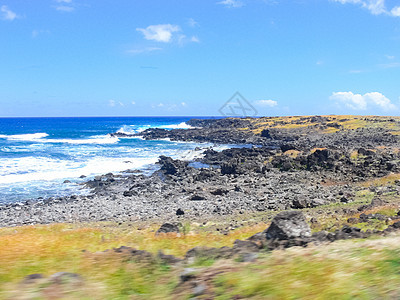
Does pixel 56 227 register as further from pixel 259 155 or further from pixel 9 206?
pixel 259 155

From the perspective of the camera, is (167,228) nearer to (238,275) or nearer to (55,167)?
(238,275)

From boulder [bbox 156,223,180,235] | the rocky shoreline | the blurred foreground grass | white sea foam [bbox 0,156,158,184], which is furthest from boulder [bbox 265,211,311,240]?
white sea foam [bbox 0,156,158,184]

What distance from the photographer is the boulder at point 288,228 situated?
859 centimetres

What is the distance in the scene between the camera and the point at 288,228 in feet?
28.6

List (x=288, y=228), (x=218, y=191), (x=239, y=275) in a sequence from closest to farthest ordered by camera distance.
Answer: (x=239, y=275) → (x=288, y=228) → (x=218, y=191)

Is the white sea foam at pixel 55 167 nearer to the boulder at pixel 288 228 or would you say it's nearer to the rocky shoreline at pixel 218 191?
the rocky shoreline at pixel 218 191

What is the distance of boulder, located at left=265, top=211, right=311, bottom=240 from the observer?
28.2ft

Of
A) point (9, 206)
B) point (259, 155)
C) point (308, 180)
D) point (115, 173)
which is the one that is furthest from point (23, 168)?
point (308, 180)

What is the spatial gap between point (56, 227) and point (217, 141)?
6053cm

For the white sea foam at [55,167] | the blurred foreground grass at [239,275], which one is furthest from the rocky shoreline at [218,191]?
the blurred foreground grass at [239,275]

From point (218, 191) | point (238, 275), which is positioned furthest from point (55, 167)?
point (238, 275)

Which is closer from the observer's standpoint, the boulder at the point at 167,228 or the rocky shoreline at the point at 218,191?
the boulder at the point at 167,228

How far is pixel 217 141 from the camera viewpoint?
75438 mm

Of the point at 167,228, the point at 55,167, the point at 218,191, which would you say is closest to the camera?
the point at 167,228
